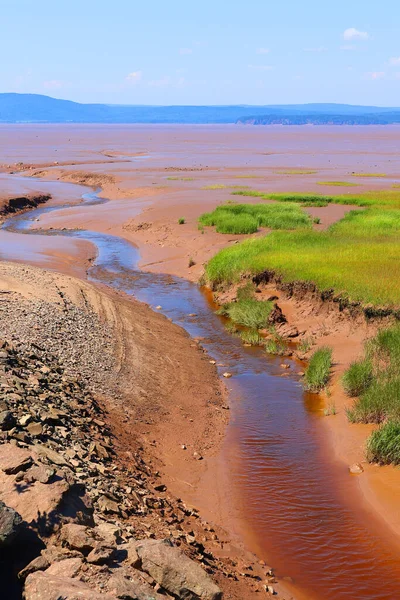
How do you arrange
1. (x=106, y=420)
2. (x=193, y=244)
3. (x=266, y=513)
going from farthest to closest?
(x=193, y=244) → (x=106, y=420) → (x=266, y=513)

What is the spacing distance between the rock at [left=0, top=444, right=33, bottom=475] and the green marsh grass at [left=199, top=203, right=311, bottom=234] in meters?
25.1

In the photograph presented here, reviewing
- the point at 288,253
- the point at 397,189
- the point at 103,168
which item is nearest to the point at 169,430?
the point at 288,253

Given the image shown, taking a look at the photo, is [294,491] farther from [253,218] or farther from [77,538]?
[253,218]

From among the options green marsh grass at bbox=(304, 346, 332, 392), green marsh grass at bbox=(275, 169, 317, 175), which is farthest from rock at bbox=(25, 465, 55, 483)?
green marsh grass at bbox=(275, 169, 317, 175)

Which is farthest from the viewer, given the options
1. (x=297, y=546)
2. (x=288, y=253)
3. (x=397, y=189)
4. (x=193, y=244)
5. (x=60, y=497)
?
(x=397, y=189)

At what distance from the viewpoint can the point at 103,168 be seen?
76.1 m

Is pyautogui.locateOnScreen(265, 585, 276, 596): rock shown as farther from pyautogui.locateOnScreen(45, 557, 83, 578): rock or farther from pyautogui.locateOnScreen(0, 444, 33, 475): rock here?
pyautogui.locateOnScreen(0, 444, 33, 475): rock

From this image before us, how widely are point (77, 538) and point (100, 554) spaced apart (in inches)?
14.1

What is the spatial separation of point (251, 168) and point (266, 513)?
68.1 m

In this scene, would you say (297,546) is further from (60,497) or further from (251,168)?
(251,168)

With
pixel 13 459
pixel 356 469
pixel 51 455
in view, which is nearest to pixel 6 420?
pixel 51 455

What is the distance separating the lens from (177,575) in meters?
6.69

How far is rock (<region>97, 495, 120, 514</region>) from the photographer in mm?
8445

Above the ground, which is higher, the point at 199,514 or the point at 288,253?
the point at 288,253
